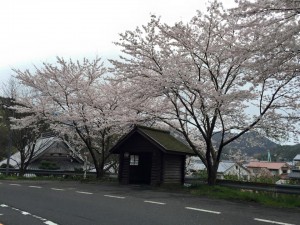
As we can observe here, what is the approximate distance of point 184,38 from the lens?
621 inches

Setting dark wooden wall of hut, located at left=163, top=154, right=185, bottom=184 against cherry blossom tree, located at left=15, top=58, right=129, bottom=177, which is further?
cherry blossom tree, located at left=15, top=58, right=129, bottom=177

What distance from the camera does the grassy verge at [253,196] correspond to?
11898mm

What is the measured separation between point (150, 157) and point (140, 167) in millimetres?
897

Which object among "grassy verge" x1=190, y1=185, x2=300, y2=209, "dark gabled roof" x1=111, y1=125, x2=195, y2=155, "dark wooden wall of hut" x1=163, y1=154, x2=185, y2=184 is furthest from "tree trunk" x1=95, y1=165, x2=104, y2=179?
"grassy verge" x1=190, y1=185, x2=300, y2=209

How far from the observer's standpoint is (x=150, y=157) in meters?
20.5

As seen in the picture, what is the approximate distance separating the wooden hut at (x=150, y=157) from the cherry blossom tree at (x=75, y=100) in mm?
3458

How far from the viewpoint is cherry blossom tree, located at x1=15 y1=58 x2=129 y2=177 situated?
76.5ft

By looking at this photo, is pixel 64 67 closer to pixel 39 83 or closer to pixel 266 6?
pixel 39 83

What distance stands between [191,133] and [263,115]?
30.9ft

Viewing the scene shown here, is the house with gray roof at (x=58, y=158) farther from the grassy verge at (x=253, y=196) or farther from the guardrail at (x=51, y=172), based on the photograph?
the grassy verge at (x=253, y=196)

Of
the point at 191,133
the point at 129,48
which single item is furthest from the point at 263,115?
the point at 191,133

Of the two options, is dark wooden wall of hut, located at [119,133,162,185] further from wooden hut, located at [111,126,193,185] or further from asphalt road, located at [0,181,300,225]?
asphalt road, located at [0,181,300,225]

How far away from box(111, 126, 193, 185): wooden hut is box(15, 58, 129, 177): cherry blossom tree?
346cm

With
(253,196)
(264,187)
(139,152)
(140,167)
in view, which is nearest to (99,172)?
(140,167)
